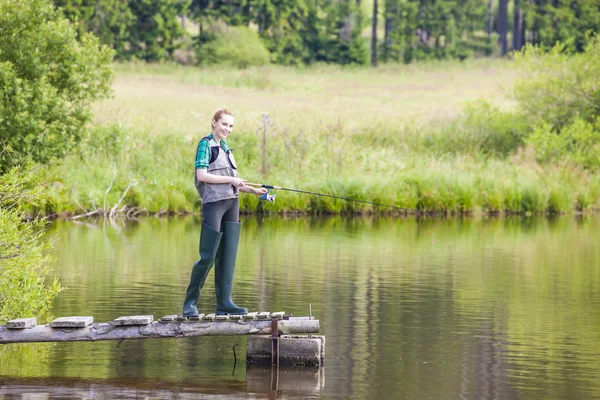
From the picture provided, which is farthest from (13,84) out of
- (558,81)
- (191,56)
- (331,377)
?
(191,56)

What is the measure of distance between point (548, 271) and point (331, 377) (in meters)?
9.93

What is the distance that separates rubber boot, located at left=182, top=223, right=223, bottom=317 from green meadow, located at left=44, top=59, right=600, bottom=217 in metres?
12.5

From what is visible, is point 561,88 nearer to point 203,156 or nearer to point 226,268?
point 226,268

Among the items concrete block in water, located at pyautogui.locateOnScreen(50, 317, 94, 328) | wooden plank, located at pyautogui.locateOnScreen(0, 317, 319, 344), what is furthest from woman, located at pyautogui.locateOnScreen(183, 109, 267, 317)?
concrete block in water, located at pyautogui.locateOnScreen(50, 317, 94, 328)

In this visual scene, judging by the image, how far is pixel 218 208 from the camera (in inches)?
445

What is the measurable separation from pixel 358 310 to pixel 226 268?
3982 millimetres

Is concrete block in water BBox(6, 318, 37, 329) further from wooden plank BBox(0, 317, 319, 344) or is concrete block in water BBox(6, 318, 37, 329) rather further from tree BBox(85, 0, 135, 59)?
tree BBox(85, 0, 135, 59)

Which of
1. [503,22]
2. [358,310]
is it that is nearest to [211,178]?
[358,310]

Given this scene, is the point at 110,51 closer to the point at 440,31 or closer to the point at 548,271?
the point at 548,271

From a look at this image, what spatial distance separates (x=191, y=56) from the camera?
248 feet

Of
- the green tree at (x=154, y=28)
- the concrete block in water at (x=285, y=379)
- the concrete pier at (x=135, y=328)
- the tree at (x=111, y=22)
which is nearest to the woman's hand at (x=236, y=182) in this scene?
the concrete pier at (x=135, y=328)

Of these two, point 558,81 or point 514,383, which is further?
point 558,81

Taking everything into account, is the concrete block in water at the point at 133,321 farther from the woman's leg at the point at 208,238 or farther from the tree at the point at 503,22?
the tree at the point at 503,22

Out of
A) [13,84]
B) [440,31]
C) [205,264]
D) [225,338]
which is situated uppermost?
[440,31]
